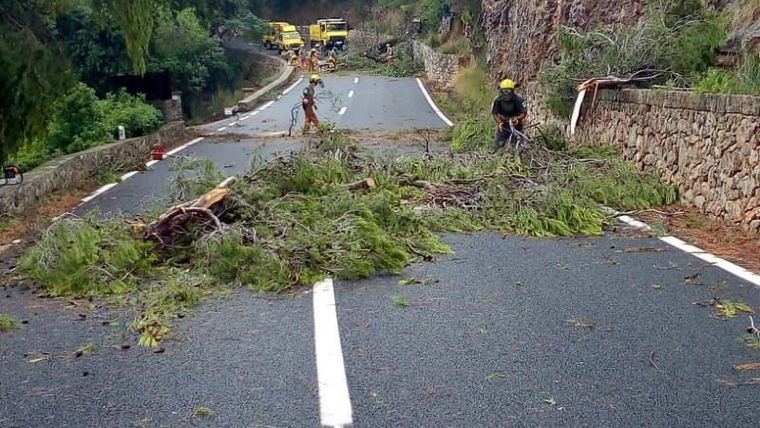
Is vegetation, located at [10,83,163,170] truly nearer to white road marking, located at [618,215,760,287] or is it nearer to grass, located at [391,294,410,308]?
grass, located at [391,294,410,308]

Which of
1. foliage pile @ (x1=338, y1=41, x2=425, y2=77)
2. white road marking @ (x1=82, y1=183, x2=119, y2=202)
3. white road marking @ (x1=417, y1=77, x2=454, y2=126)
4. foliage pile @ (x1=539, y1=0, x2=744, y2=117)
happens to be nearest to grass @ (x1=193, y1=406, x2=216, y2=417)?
white road marking @ (x1=82, y1=183, x2=119, y2=202)

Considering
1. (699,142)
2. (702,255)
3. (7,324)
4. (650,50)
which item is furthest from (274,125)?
(7,324)

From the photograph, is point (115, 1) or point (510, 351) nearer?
point (510, 351)

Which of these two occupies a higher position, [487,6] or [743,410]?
[487,6]

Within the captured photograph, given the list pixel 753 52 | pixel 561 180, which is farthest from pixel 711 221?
pixel 753 52

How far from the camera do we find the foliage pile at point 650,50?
12617 mm

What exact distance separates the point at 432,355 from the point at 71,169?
33.5 ft

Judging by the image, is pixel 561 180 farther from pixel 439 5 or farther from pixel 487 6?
pixel 439 5

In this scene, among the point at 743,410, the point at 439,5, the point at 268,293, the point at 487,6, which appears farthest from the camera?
the point at 439,5

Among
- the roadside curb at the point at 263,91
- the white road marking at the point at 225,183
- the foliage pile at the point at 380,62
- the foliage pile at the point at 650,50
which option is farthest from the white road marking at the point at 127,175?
the foliage pile at the point at 380,62

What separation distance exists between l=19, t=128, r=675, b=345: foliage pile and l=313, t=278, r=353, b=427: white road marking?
0.63 m

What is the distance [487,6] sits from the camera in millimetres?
31625

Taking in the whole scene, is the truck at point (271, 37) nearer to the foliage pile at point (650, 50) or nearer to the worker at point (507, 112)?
the foliage pile at point (650, 50)

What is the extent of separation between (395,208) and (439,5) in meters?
38.8
